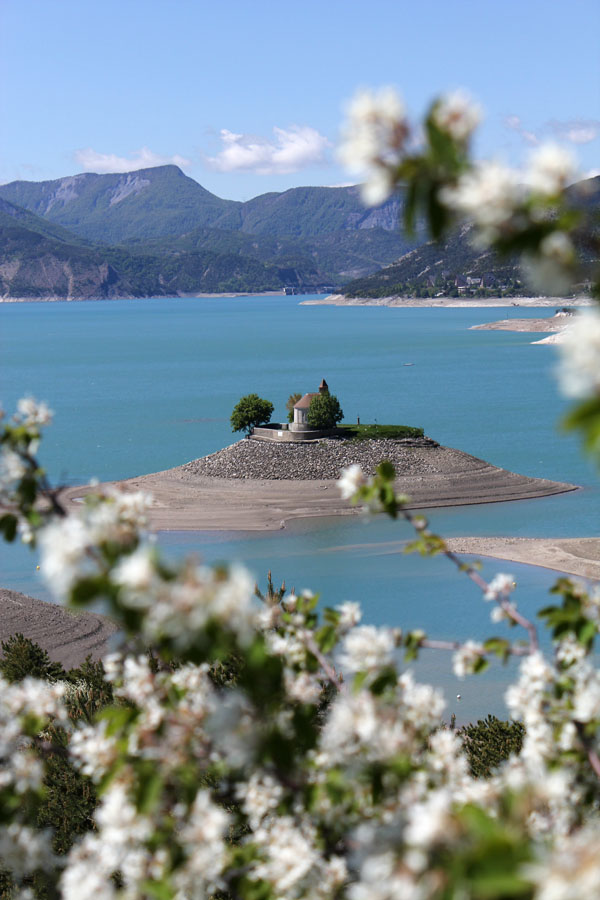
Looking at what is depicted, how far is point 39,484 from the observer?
3371mm

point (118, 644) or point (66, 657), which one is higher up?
point (118, 644)

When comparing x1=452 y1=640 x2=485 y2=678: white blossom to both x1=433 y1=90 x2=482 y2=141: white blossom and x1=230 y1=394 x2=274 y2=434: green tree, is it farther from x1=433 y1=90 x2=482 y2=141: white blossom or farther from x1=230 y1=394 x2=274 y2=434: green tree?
x1=230 y1=394 x2=274 y2=434: green tree

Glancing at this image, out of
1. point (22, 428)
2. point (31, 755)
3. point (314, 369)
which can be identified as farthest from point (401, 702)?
point (314, 369)

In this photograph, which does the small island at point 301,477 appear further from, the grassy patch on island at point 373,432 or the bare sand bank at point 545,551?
the bare sand bank at point 545,551

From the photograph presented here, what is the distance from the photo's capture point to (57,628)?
32.1 meters

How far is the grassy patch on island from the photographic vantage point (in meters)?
60.2

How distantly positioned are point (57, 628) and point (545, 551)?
2027 centimetres

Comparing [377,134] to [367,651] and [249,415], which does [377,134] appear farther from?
[249,415]

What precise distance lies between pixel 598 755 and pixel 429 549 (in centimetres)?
109

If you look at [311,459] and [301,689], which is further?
[311,459]

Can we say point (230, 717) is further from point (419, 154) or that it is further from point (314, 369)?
→ point (314, 369)

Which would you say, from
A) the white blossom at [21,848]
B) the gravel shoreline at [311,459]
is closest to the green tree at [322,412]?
the gravel shoreline at [311,459]

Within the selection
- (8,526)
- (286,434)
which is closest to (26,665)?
(8,526)

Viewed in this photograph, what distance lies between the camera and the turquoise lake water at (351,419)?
124 feet
